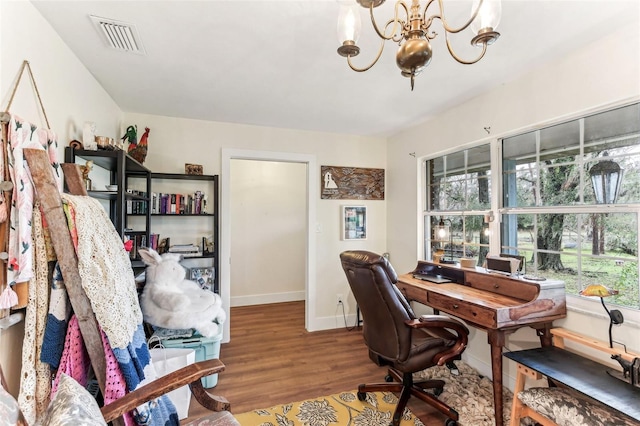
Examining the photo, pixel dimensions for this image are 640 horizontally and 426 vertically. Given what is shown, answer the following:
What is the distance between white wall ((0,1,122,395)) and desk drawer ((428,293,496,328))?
95.9 inches

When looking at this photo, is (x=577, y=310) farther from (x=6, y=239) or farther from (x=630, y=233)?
(x=6, y=239)

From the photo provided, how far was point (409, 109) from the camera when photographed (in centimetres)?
291

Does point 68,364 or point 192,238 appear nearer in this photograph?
point 68,364

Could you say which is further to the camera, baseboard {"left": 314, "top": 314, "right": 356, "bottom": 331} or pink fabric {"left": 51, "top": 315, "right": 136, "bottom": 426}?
baseboard {"left": 314, "top": 314, "right": 356, "bottom": 331}

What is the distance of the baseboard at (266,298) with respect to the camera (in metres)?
4.65

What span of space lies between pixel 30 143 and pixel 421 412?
2.69 m

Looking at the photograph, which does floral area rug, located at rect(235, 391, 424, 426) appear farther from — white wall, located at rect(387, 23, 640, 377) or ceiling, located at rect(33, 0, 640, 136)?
ceiling, located at rect(33, 0, 640, 136)

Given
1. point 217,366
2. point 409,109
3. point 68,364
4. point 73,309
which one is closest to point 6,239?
point 73,309

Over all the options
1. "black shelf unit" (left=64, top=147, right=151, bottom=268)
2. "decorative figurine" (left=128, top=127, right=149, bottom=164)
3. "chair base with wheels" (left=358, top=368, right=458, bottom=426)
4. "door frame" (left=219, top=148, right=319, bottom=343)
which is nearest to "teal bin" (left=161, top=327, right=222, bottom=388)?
"black shelf unit" (left=64, top=147, right=151, bottom=268)

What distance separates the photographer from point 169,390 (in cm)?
119

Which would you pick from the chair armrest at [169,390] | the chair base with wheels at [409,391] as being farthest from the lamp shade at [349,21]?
the chair base with wheels at [409,391]

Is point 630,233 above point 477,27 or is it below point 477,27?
below

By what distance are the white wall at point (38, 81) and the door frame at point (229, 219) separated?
52.3 inches

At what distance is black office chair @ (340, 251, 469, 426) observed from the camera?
1.83 meters
